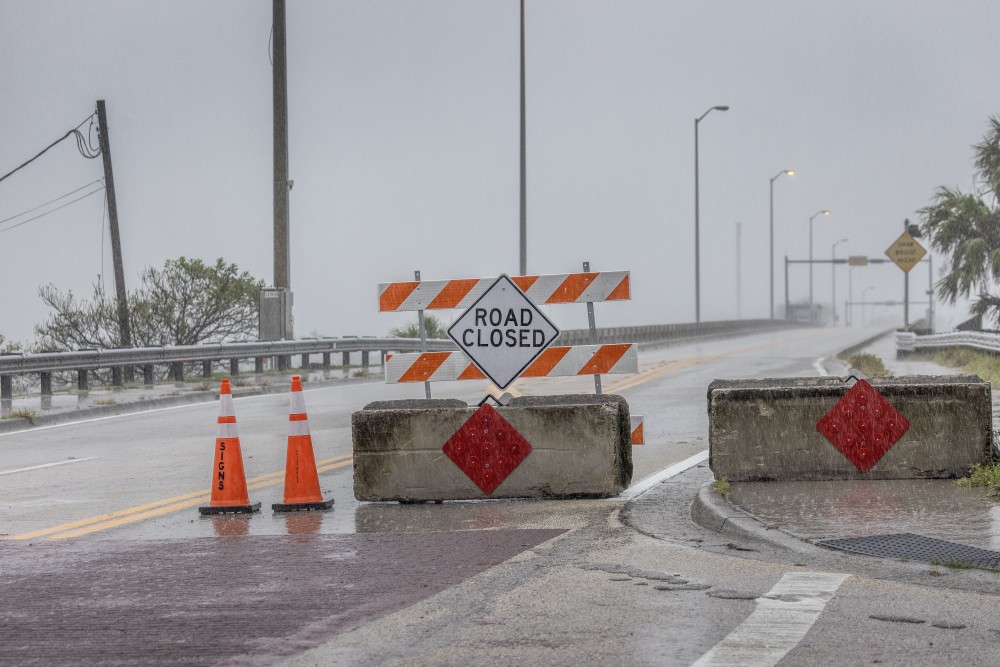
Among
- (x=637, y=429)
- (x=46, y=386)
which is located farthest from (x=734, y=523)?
(x=46, y=386)

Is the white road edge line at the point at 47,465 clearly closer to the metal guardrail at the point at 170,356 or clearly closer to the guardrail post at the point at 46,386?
the metal guardrail at the point at 170,356

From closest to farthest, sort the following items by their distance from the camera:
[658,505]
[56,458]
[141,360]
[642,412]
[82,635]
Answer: [82,635], [658,505], [56,458], [642,412], [141,360]

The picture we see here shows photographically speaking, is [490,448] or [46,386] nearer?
[490,448]

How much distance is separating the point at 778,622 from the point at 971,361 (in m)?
25.9

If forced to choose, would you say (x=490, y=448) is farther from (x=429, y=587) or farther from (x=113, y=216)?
(x=113, y=216)

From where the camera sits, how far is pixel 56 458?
1383 centimetres

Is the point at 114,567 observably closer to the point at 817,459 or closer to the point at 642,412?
the point at 817,459

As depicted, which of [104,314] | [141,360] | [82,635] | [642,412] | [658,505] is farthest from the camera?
[104,314]

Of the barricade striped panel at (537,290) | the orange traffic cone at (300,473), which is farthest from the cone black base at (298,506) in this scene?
the barricade striped panel at (537,290)

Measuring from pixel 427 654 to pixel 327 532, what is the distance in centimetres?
335

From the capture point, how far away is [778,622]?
5.84m

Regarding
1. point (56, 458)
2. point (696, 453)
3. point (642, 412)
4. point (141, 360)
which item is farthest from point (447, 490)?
point (141, 360)

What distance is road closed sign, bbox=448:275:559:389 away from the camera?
10.3 meters

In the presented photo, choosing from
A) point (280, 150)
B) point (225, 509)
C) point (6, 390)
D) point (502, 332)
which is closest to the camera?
point (225, 509)
